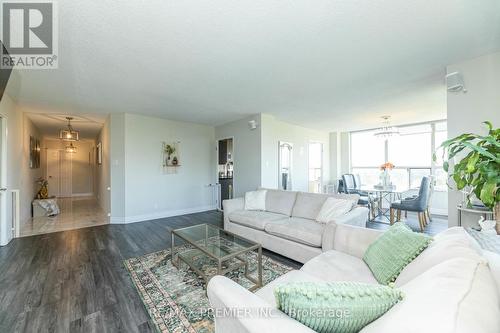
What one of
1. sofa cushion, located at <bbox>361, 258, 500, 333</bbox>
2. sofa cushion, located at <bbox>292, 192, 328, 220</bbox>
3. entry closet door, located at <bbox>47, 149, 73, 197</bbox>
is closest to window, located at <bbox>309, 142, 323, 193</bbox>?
sofa cushion, located at <bbox>292, 192, 328, 220</bbox>

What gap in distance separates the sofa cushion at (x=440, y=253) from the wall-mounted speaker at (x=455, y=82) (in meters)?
2.17

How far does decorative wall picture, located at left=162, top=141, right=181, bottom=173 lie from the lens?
5.35 meters

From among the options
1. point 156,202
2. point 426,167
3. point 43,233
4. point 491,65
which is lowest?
point 43,233

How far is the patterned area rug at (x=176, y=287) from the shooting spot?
1.68m

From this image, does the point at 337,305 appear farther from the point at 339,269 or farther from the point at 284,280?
the point at 339,269

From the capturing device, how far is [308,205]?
3201 millimetres

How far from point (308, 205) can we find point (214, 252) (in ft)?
5.41

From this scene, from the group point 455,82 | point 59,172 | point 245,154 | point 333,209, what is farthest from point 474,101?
point 59,172

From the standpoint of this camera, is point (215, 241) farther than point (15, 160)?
No

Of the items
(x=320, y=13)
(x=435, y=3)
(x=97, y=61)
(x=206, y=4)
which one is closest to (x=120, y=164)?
(x=97, y=61)

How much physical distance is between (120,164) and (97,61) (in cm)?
281

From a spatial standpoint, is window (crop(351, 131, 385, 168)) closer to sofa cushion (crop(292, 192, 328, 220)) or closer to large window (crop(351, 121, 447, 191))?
large window (crop(351, 121, 447, 191))

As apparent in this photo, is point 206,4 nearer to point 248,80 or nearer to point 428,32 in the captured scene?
point 248,80

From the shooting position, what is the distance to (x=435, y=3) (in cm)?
167
